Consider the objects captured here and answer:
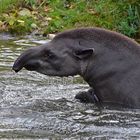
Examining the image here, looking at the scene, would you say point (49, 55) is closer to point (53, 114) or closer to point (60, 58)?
point (60, 58)

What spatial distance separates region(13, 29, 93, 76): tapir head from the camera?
24.0ft

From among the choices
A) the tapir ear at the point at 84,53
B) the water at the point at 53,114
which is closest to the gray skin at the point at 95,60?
the tapir ear at the point at 84,53

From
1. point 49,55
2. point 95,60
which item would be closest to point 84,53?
point 95,60

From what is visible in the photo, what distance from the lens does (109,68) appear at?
732 cm

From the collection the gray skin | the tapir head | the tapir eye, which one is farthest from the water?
the tapir eye

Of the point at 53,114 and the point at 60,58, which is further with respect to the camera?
the point at 60,58

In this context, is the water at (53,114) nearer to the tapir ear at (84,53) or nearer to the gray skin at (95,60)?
the gray skin at (95,60)

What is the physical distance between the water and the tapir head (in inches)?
14.0

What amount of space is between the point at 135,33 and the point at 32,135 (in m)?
6.95

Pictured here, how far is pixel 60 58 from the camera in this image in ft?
24.0

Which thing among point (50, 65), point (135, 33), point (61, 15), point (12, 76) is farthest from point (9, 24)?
point (50, 65)

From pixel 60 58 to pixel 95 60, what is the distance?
1.16 feet

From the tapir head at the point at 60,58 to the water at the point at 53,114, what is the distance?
14.0 inches

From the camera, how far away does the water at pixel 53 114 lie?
6215mm
